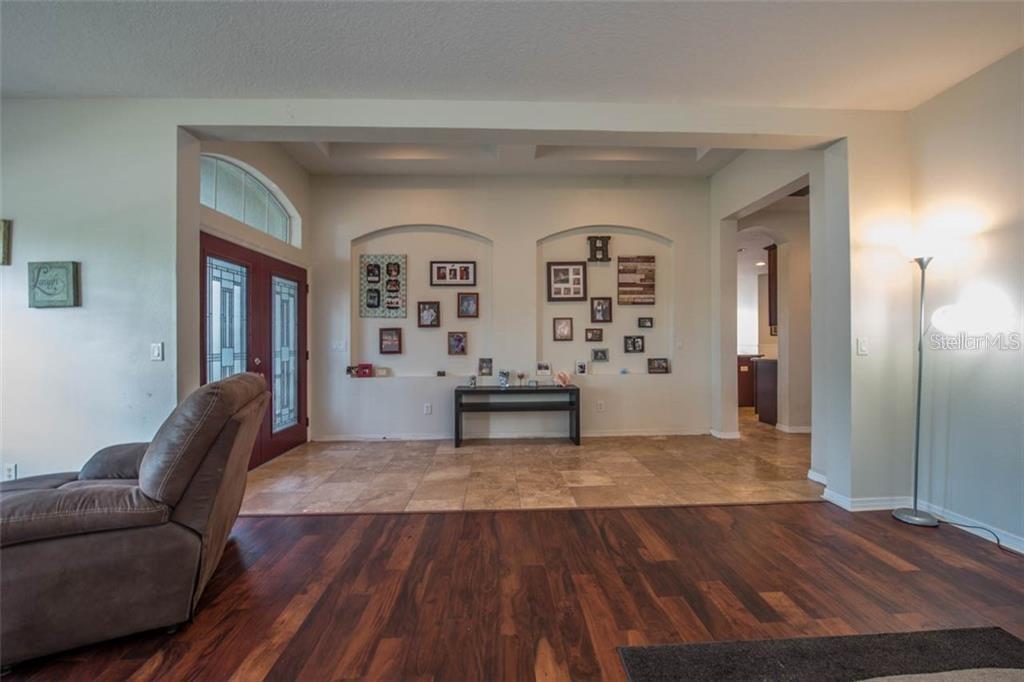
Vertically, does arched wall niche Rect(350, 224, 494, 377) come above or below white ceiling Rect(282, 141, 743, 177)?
below

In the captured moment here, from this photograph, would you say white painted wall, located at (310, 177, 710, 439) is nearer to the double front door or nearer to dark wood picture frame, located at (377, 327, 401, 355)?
dark wood picture frame, located at (377, 327, 401, 355)

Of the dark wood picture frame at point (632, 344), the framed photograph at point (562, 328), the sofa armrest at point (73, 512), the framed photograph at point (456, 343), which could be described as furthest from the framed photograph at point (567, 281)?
the sofa armrest at point (73, 512)

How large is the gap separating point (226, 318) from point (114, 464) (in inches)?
65.4

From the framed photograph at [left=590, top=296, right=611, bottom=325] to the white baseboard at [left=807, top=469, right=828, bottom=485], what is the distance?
2531mm

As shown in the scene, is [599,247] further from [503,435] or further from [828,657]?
[828,657]

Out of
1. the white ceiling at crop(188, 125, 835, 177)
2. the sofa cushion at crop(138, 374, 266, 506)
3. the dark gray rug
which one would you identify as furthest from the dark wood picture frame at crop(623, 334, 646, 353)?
the sofa cushion at crop(138, 374, 266, 506)

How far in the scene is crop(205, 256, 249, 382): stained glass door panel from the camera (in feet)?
10.8

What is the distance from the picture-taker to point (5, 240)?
2.56 metres

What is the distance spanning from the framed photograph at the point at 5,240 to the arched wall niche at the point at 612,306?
14.2 feet

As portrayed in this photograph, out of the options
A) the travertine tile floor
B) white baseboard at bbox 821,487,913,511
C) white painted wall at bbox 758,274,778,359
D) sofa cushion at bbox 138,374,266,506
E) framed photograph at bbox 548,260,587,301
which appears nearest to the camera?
sofa cushion at bbox 138,374,266,506

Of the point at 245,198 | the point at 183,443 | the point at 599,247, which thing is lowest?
the point at 183,443

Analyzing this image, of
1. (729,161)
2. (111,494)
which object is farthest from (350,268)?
(729,161)

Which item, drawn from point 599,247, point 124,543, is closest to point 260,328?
point 124,543

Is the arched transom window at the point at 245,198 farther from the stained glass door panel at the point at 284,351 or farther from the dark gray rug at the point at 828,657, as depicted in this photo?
the dark gray rug at the point at 828,657
